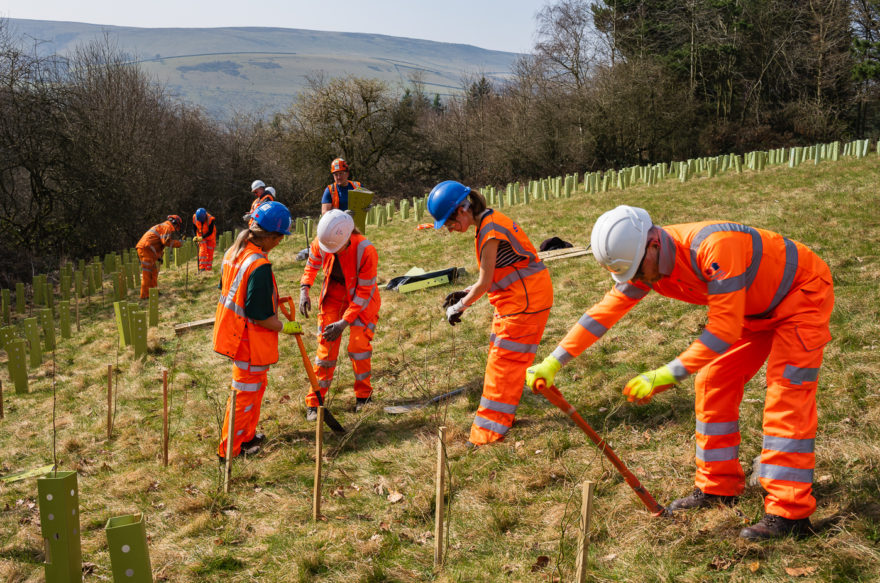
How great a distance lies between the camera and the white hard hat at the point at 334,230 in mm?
5031

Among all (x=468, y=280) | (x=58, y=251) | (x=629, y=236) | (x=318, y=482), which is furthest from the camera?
(x=58, y=251)

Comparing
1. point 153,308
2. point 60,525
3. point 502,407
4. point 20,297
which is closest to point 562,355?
point 502,407

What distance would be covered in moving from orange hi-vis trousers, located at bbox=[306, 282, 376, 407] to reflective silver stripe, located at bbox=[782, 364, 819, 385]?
346 cm

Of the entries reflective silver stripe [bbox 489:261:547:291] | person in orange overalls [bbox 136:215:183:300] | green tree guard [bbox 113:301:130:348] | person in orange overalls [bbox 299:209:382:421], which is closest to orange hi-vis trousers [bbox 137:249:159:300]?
person in orange overalls [bbox 136:215:183:300]

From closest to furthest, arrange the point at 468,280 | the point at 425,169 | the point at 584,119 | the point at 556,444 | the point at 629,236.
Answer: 1. the point at 629,236
2. the point at 556,444
3. the point at 468,280
4. the point at 584,119
5. the point at 425,169

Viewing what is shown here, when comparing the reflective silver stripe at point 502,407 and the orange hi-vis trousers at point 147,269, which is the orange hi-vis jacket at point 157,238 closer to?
the orange hi-vis trousers at point 147,269

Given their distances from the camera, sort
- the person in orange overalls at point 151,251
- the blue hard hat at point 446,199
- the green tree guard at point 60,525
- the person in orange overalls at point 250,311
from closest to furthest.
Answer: the green tree guard at point 60,525
the blue hard hat at point 446,199
the person in orange overalls at point 250,311
the person in orange overalls at point 151,251

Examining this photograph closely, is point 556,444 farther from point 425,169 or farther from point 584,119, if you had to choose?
point 425,169

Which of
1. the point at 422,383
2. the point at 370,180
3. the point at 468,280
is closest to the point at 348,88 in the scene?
the point at 370,180

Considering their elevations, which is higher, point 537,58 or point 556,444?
point 537,58

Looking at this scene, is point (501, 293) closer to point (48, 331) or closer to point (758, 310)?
point (758, 310)

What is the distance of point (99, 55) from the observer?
78.5 feet

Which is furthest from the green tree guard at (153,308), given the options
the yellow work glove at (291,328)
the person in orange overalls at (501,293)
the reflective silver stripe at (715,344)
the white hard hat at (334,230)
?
the reflective silver stripe at (715,344)

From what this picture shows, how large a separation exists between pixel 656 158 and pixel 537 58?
758 centimetres
